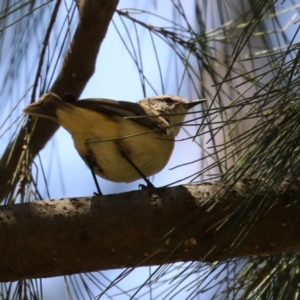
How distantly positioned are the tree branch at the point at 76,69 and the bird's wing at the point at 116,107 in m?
0.11

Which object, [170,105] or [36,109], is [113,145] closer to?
[36,109]

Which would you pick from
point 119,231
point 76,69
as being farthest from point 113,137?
point 119,231

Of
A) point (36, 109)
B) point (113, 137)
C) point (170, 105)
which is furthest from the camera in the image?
point (170, 105)

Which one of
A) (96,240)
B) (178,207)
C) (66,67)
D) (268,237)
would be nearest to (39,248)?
(96,240)

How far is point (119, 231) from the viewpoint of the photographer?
1.60 m

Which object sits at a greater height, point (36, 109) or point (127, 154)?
point (36, 109)

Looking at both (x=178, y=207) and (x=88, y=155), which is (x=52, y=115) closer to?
(x=88, y=155)

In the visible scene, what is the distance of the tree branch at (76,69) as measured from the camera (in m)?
1.98

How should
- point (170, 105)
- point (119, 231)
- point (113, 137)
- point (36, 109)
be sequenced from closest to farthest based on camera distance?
1. point (119, 231)
2. point (36, 109)
3. point (113, 137)
4. point (170, 105)

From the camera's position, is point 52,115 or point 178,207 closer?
point 178,207

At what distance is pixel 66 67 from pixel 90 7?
35 cm

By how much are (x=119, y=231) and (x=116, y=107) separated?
28.9 inches

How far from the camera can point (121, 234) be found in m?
1.60

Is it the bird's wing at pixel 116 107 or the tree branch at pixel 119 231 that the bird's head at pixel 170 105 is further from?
the tree branch at pixel 119 231
